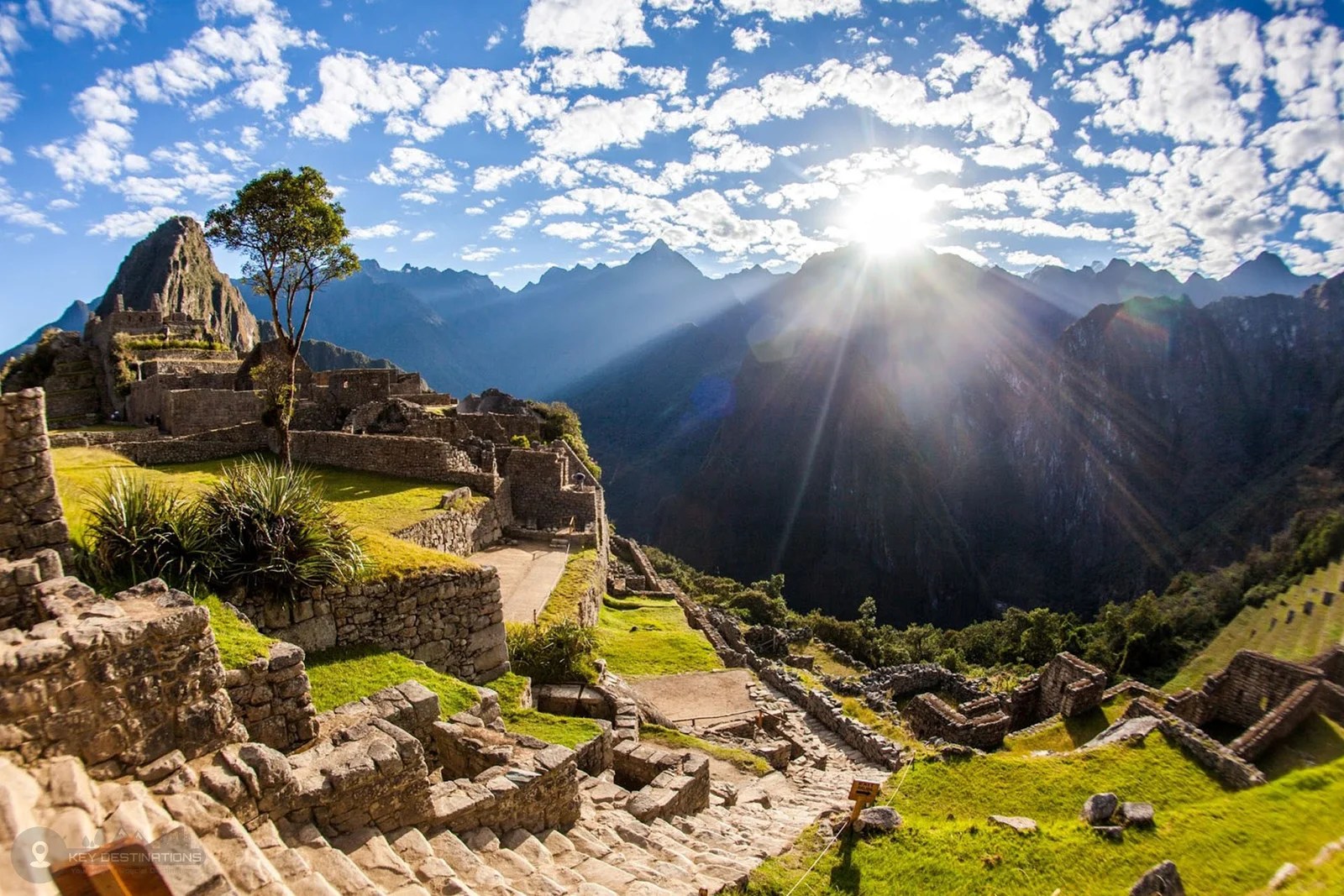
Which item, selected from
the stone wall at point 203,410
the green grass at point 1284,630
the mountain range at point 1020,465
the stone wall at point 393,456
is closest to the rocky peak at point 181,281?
the mountain range at point 1020,465

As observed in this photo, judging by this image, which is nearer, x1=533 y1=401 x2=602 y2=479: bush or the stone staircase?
the stone staircase

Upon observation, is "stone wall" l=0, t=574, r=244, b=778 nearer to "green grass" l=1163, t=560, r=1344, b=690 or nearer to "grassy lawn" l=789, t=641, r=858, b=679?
"grassy lawn" l=789, t=641, r=858, b=679

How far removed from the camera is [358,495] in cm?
1850

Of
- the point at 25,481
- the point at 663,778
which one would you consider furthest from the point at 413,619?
the point at 25,481

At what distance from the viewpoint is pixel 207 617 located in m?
5.14

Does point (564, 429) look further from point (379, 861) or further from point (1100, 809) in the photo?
point (379, 861)

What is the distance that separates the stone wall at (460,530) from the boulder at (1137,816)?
44.2ft

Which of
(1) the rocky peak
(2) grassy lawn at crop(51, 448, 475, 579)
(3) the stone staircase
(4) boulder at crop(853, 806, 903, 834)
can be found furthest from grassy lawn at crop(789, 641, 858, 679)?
(1) the rocky peak

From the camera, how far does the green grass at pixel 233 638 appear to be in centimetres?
597

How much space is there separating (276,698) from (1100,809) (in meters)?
9.50

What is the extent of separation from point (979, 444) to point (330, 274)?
680ft

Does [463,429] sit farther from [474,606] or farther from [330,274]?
[474,606]

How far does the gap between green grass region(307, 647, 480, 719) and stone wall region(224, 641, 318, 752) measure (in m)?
0.81

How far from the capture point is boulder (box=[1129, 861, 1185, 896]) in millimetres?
6430
